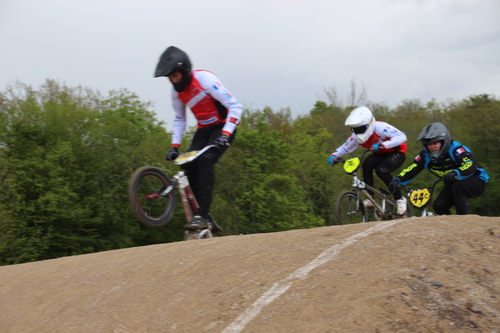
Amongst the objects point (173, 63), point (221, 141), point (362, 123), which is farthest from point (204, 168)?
point (362, 123)

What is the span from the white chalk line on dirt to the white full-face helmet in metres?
2.91

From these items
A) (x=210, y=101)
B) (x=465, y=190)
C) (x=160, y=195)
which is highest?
(x=210, y=101)

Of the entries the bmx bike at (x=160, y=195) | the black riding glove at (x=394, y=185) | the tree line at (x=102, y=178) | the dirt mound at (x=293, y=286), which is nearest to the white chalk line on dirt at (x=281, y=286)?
the dirt mound at (x=293, y=286)

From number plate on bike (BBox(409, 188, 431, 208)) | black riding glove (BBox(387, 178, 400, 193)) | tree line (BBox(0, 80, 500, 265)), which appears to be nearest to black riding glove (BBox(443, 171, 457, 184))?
number plate on bike (BBox(409, 188, 431, 208))

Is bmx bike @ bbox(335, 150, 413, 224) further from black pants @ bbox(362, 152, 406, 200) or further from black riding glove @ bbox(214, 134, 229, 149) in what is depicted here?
black riding glove @ bbox(214, 134, 229, 149)

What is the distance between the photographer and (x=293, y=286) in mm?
3514

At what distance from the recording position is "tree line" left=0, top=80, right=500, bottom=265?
13.0 metres

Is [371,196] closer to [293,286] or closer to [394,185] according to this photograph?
[394,185]

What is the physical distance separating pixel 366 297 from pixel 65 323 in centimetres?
234

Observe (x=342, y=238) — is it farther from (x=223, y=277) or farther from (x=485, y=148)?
(x=485, y=148)

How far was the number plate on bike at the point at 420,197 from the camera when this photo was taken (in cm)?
683

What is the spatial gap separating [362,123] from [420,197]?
130 cm

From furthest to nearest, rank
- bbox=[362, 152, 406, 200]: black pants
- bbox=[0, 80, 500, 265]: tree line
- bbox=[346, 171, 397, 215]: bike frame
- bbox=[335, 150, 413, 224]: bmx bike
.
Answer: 1. bbox=[0, 80, 500, 265]: tree line
2. bbox=[346, 171, 397, 215]: bike frame
3. bbox=[335, 150, 413, 224]: bmx bike
4. bbox=[362, 152, 406, 200]: black pants

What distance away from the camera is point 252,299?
3469mm
